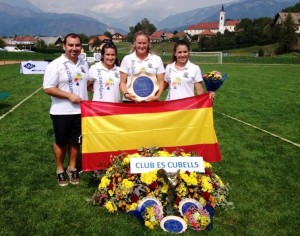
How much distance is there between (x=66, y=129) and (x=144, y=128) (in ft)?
3.93

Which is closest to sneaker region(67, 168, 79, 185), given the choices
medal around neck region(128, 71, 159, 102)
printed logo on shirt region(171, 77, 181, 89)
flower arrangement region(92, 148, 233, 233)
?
flower arrangement region(92, 148, 233, 233)

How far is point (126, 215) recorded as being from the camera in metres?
4.56

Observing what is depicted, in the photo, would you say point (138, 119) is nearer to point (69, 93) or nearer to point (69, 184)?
point (69, 93)

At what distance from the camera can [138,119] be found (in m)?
5.29

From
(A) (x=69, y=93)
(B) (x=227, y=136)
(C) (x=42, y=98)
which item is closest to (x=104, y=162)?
(A) (x=69, y=93)

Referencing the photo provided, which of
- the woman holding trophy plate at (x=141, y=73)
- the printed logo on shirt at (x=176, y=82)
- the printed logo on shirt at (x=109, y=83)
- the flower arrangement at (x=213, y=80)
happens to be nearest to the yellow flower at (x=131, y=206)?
the woman holding trophy plate at (x=141, y=73)

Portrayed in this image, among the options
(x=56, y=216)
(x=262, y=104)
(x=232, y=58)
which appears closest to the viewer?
(x=56, y=216)

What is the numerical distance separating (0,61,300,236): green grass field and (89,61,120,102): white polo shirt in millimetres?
1456

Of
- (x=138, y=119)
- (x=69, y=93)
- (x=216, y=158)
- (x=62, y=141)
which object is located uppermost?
(x=69, y=93)

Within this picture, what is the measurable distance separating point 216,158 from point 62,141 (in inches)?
98.2

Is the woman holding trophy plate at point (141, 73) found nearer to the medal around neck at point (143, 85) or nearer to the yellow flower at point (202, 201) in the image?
the medal around neck at point (143, 85)

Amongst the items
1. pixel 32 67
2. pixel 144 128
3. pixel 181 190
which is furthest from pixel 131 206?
pixel 32 67

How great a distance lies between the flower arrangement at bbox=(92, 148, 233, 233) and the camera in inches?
169

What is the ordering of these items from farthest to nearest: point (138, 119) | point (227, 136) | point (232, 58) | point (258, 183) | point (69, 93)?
point (232, 58) → point (227, 136) → point (258, 183) → point (138, 119) → point (69, 93)
